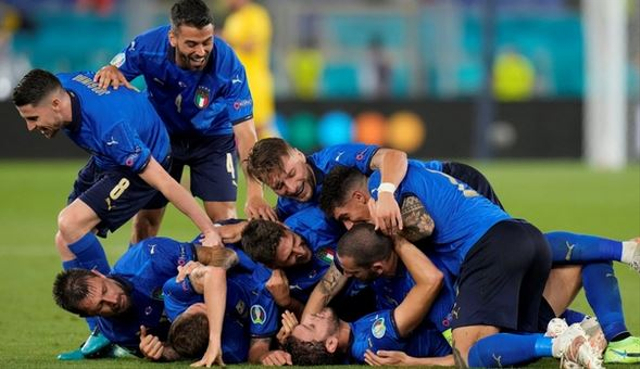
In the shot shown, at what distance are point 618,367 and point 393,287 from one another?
1.27 m

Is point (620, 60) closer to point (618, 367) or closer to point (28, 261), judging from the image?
point (28, 261)

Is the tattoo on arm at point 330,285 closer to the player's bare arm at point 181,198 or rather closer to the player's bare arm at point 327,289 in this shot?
the player's bare arm at point 327,289

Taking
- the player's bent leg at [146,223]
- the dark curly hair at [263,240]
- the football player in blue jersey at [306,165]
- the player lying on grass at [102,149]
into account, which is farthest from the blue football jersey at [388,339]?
the player's bent leg at [146,223]

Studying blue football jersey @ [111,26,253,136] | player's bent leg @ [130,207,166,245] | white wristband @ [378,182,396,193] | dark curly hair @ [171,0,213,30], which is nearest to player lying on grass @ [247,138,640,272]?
white wristband @ [378,182,396,193]

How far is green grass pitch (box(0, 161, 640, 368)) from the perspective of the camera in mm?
8680

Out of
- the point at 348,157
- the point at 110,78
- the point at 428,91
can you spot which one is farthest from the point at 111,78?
the point at 428,91

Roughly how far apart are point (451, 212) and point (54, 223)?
8.79 metres

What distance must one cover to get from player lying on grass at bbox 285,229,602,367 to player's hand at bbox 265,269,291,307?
0.22m

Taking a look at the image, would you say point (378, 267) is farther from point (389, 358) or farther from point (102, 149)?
point (102, 149)

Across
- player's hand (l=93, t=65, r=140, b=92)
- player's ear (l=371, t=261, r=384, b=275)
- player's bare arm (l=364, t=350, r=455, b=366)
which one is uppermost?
player's hand (l=93, t=65, r=140, b=92)

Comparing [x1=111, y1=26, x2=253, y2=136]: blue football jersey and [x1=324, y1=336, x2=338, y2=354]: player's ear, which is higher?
[x1=111, y1=26, x2=253, y2=136]: blue football jersey

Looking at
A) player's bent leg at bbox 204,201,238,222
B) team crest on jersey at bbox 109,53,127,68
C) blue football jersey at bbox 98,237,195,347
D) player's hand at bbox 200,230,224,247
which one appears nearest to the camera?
blue football jersey at bbox 98,237,195,347

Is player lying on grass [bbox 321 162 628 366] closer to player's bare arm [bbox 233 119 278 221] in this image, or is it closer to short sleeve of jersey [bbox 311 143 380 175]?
short sleeve of jersey [bbox 311 143 380 175]

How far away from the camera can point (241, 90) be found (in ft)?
31.7
